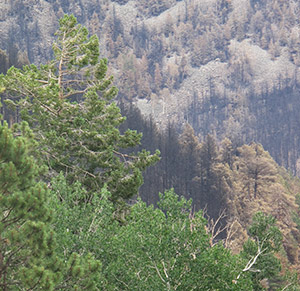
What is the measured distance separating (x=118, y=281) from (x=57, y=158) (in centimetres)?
870

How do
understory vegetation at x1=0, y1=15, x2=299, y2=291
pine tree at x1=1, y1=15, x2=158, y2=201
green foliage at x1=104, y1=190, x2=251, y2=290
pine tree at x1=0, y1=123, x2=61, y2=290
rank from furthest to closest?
1. pine tree at x1=1, y1=15, x2=158, y2=201
2. green foliage at x1=104, y1=190, x2=251, y2=290
3. understory vegetation at x1=0, y1=15, x2=299, y2=291
4. pine tree at x1=0, y1=123, x2=61, y2=290

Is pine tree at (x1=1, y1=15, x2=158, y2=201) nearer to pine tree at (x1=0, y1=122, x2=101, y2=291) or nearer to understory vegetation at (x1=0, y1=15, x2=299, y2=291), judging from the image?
understory vegetation at (x1=0, y1=15, x2=299, y2=291)

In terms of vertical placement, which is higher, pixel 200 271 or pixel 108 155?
pixel 200 271

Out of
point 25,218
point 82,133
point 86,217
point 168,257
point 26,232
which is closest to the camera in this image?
point 26,232

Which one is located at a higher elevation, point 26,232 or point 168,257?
point 26,232

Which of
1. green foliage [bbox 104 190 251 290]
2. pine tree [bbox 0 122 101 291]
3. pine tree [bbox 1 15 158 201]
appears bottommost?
pine tree [bbox 1 15 158 201]

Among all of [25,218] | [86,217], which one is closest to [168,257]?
[86,217]

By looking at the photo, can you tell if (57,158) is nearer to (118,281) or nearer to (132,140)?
(132,140)

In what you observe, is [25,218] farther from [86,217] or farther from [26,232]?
[86,217]

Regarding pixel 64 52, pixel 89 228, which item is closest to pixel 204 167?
pixel 64 52

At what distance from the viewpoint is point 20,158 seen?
38.2 ft

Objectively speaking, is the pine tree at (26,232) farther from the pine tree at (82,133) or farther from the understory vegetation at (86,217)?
the pine tree at (82,133)

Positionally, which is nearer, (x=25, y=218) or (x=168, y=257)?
(x=25, y=218)

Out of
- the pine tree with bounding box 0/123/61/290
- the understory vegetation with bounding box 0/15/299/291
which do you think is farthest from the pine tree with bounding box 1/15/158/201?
the pine tree with bounding box 0/123/61/290
